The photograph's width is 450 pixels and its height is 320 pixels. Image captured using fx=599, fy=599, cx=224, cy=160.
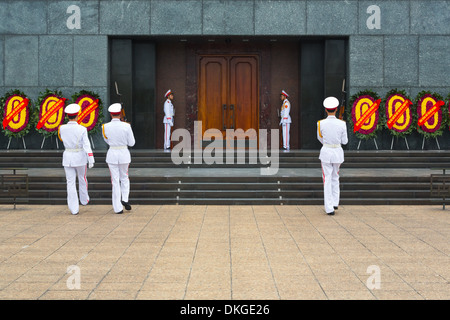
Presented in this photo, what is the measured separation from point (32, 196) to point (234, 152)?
693cm

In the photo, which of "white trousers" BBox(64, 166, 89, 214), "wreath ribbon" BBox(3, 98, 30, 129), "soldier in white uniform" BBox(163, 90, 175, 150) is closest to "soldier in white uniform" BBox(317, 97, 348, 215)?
"white trousers" BBox(64, 166, 89, 214)

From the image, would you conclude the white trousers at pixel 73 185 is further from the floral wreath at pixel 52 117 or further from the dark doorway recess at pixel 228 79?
the dark doorway recess at pixel 228 79

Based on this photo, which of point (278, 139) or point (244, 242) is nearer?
point (244, 242)

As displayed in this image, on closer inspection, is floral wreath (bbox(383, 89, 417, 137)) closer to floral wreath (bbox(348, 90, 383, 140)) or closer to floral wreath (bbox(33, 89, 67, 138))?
floral wreath (bbox(348, 90, 383, 140))

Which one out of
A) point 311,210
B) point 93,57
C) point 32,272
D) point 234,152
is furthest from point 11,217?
point 93,57

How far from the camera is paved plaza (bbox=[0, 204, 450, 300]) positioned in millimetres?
6238

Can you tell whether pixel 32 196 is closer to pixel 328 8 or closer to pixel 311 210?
pixel 311 210

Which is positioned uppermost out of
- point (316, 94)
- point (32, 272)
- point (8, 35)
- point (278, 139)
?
point (8, 35)

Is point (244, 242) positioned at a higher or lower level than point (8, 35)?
lower

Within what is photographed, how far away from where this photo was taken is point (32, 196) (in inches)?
535

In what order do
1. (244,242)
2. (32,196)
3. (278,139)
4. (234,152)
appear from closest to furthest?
(244,242)
(32,196)
(234,152)
(278,139)

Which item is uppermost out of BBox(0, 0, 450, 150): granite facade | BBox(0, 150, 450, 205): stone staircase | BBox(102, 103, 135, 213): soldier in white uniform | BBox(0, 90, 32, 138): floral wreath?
BBox(0, 0, 450, 150): granite facade

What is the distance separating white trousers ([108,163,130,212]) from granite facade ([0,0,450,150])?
867 centimetres
